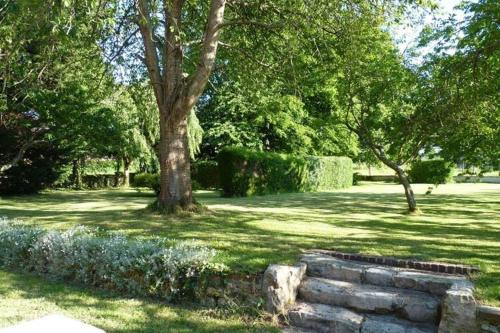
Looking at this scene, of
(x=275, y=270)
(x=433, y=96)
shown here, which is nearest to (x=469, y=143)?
(x=433, y=96)

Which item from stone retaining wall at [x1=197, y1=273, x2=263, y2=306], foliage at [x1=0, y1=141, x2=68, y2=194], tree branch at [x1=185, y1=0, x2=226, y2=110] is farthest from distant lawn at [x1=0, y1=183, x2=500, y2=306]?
foliage at [x1=0, y1=141, x2=68, y2=194]

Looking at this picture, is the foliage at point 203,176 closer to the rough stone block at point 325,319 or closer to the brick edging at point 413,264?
the brick edging at point 413,264

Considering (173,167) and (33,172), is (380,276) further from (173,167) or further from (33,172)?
(33,172)

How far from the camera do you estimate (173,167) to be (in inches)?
434

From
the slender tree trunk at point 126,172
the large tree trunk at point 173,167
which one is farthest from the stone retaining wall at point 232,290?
the slender tree trunk at point 126,172

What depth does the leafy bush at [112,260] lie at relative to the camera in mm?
6105

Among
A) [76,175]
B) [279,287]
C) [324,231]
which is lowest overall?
[279,287]

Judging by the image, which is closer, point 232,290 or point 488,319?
point 488,319

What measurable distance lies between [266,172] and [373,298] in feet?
53.1

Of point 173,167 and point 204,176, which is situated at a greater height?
point 173,167

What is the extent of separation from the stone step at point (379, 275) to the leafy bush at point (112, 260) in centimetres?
137

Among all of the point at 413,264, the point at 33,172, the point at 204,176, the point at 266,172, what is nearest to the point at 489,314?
the point at 413,264

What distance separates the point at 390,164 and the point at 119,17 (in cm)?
875

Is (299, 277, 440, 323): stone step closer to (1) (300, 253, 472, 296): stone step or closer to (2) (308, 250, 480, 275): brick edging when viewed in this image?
(1) (300, 253, 472, 296): stone step
